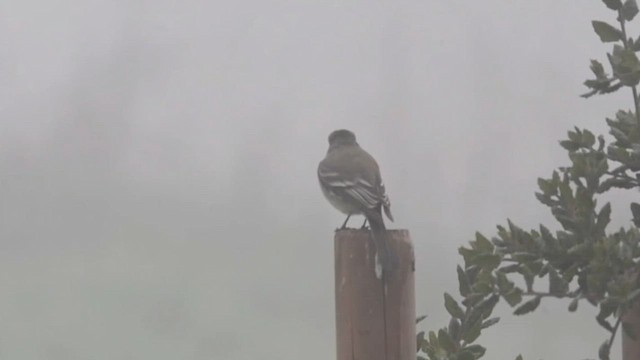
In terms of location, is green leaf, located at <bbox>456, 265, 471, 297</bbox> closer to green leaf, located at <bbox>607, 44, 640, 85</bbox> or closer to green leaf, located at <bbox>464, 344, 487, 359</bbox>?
green leaf, located at <bbox>464, 344, 487, 359</bbox>

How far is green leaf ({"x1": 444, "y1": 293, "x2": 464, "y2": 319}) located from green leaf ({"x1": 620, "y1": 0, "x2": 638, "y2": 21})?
105 centimetres

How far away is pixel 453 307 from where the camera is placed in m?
3.30

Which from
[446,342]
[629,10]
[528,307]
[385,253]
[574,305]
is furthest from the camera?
[446,342]

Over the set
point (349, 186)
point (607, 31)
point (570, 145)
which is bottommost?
point (570, 145)

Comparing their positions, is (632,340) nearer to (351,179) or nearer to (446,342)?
(446,342)

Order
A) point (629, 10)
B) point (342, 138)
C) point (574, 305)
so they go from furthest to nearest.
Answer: point (342, 138) → point (629, 10) → point (574, 305)

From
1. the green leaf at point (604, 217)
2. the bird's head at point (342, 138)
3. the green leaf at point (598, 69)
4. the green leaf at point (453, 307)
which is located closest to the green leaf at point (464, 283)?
the green leaf at point (453, 307)

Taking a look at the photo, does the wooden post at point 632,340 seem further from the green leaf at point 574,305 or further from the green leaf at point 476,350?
the green leaf at point 476,350

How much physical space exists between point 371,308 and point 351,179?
3.42 meters

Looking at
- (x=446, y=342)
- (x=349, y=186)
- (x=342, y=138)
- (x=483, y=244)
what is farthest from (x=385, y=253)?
(x=342, y=138)

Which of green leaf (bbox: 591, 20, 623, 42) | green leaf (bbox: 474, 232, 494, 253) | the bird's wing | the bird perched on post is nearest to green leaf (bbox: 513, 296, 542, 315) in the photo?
green leaf (bbox: 474, 232, 494, 253)

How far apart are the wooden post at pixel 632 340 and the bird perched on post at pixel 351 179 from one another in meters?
2.21

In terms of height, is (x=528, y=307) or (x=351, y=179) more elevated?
(x=351, y=179)

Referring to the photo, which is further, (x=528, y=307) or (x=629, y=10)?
(x=629, y=10)
